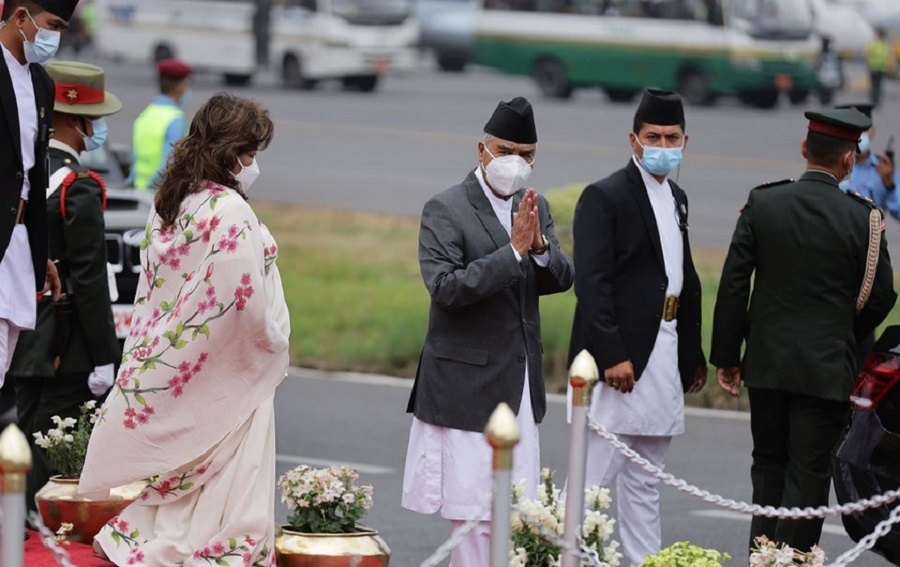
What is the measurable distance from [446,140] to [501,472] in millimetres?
25666

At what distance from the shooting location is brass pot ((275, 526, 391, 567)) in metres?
6.72

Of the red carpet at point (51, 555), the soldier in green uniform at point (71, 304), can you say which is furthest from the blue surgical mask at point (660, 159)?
the red carpet at point (51, 555)

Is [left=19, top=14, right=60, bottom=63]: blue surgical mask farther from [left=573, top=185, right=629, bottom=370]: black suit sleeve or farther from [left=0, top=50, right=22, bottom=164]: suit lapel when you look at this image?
[left=573, top=185, right=629, bottom=370]: black suit sleeve

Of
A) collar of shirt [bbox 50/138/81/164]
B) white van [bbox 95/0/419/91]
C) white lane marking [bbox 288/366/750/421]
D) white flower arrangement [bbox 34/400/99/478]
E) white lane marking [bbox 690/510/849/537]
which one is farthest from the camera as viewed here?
white van [bbox 95/0/419/91]

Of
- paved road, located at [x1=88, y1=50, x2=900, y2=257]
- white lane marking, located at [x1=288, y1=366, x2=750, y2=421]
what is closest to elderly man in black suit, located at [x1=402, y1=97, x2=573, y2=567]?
white lane marking, located at [x1=288, y1=366, x2=750, y2=421]

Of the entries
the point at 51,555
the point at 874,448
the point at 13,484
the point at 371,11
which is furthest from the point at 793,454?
the point at 371,11

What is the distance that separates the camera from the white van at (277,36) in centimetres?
3512

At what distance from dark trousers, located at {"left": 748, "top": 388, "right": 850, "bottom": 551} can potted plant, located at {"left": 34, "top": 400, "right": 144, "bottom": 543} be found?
260cm

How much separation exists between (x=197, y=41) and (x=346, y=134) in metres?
6.12

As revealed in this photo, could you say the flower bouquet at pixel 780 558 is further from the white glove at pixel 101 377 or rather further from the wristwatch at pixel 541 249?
the white glove at pixel 101 377

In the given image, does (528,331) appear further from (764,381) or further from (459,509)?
(764,381)

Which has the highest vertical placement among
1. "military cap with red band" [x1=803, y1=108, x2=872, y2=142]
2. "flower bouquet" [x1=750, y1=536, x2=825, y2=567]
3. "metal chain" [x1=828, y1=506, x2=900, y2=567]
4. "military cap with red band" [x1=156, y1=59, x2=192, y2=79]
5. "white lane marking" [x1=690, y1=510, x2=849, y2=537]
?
"military cap with red band" [x1=803, y1=108, x2=872, y2=142]

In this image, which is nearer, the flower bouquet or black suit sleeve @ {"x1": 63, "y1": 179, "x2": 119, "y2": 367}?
the flower bouquet

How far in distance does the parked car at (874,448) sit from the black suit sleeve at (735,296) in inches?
22.5
